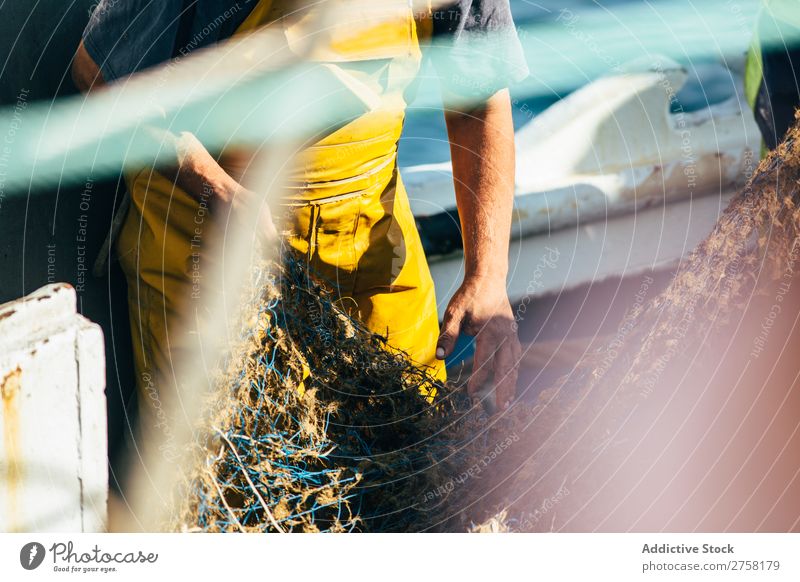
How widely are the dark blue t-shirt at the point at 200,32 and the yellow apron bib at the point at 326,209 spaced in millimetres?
32

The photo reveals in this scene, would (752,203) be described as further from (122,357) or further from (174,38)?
(122,357)

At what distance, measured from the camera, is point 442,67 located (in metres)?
0.98

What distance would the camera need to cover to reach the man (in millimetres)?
885

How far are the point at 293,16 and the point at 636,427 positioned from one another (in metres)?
0.56

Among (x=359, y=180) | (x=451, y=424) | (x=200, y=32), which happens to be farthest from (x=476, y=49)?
(x=451, y=424)

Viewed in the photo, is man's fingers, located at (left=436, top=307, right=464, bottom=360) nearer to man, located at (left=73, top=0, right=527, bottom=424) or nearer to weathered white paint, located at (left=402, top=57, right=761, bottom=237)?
man, located at (left=73, top=0, right=527, bottom=424)

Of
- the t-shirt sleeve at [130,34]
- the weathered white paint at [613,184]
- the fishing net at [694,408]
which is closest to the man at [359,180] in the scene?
the t-shirt sleeve at [130,34]

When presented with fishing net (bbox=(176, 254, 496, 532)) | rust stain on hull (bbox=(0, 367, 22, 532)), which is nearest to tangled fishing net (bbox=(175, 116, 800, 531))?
fishing net (bbox=(176, 254, 496, 532))

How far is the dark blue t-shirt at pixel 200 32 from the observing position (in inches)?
33.9

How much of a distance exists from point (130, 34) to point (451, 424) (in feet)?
1.72

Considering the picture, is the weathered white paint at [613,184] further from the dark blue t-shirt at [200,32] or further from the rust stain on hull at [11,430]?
the rust stain on hull at [11,430]

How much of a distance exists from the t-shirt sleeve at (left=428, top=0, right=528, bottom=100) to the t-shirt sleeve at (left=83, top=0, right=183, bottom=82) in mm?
282

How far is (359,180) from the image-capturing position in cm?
96

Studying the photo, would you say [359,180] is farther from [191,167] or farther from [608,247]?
[608,247]
